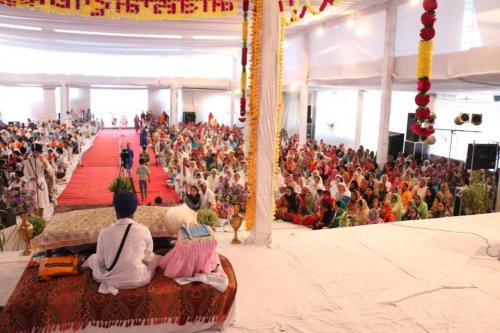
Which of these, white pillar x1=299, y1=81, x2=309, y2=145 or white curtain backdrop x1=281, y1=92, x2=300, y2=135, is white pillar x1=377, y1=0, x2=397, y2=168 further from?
white curtain backdrop x1=281, y1=92, x2=300, y2=135

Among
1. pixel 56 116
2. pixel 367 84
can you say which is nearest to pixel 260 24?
pixel 367 84

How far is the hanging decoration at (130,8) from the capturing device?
667 centimetres

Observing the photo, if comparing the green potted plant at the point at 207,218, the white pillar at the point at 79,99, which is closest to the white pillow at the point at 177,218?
the green potted plant at the point at 207,218

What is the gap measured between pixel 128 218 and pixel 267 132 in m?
2.35

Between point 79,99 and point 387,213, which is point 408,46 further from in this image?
point 79,99

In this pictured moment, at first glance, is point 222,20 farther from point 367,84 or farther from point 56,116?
point 56,116

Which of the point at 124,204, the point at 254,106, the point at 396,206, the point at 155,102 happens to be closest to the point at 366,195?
the point at 396,206

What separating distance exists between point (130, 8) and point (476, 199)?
23.3 ft

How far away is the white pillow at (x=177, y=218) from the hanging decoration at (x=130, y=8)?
427 centimetres

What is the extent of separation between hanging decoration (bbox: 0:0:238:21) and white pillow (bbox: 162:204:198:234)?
427 centimetres

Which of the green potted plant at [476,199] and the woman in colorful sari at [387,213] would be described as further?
the green potted plant at [476,199]

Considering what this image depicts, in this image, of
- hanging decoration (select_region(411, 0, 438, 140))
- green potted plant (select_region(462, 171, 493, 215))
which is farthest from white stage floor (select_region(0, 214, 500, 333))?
green potted plant (select_region(462, 171, 493, 215))

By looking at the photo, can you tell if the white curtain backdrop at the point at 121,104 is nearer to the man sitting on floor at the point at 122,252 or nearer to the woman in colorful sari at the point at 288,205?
the woman in colorful sari at the point at 288,205

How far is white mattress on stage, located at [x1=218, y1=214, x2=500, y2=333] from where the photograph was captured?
149 inches
